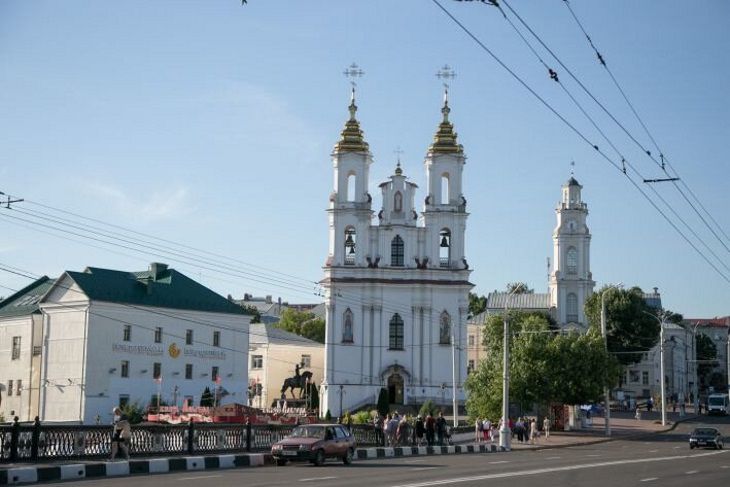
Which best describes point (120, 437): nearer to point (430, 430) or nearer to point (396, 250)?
point (430, 430)

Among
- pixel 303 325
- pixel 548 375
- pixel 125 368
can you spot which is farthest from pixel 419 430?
pixel 303 325

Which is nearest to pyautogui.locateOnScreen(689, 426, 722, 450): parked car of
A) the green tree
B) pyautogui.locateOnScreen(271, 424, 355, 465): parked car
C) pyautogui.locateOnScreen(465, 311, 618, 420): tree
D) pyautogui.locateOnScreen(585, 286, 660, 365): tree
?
pyautogui.locateOnScreen(465, 311, 618, 420): tree

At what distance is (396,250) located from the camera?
8662cm

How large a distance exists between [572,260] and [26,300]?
64087mm

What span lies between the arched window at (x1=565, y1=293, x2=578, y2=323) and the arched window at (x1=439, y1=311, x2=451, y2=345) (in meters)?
36.8

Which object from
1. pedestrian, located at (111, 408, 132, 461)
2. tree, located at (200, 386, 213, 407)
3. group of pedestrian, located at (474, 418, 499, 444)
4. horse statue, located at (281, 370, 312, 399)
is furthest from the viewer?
horse statue, located at (281, 370, 312, 399)

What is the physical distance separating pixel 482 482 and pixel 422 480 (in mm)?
1343

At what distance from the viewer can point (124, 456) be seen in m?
29.9

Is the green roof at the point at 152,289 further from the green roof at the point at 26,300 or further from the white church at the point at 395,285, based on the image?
the white church at the point at 395,285

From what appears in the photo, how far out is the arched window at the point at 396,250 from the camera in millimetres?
86500

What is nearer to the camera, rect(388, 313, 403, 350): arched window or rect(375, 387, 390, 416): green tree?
rect(375, 387, 390, 416): green tree

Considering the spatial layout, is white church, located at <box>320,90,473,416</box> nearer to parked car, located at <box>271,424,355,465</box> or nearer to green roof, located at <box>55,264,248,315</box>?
green roof, located at <box>55,264,248,315</box>

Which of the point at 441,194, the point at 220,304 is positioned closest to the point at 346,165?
the point at 441,194

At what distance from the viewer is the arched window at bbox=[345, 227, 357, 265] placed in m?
85.7
